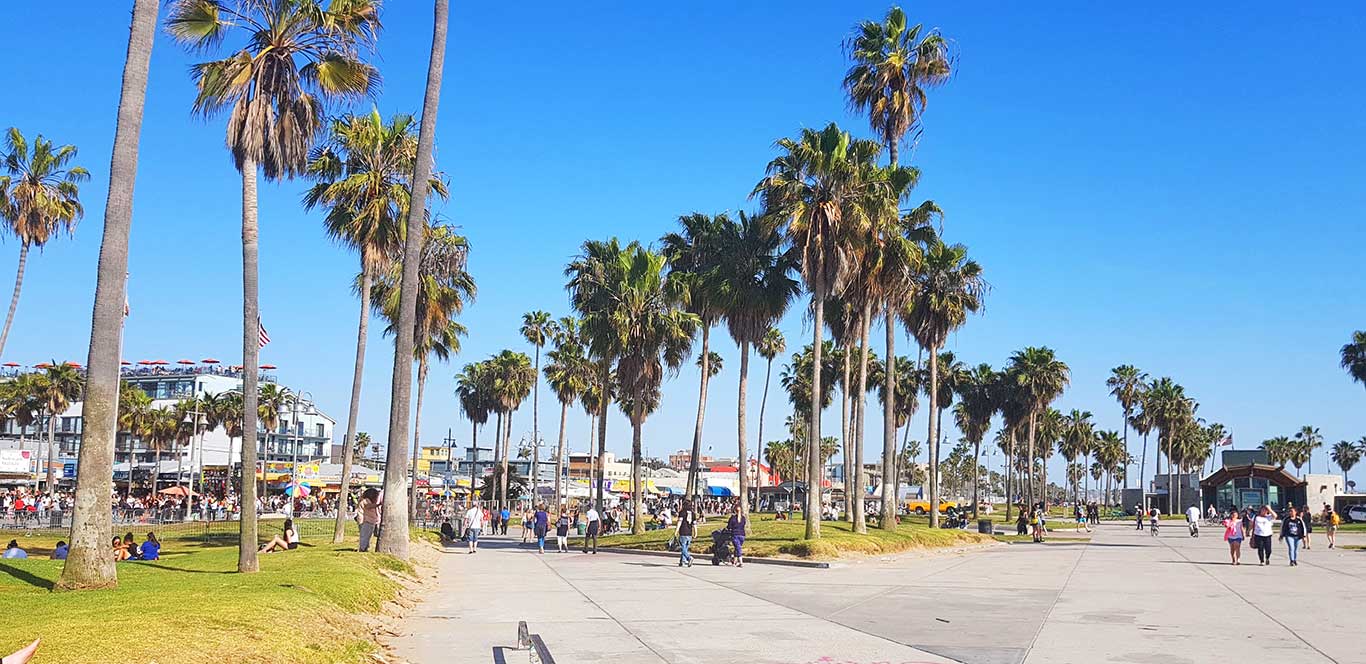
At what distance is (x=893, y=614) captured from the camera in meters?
17.0

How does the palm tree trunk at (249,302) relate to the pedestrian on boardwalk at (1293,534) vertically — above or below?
above

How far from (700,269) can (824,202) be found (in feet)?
37.4

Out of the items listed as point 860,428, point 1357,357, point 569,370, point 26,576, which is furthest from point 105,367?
point 1357,357

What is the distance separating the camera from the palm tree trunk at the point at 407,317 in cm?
2469

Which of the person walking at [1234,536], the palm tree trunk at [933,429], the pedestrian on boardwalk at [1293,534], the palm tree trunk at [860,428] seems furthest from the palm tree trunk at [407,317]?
the palm tree trunk at [933,429]

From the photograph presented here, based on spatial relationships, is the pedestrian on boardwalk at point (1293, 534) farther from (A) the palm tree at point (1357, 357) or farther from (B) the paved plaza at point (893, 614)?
(A) the palm tree at point (1357, 357)

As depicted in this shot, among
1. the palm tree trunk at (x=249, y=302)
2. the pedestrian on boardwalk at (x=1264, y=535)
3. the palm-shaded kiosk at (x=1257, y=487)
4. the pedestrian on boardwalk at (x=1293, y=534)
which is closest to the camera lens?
the palm tree trunk at (x=249, y=302)

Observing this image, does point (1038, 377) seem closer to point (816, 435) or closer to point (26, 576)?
point (816, 435)

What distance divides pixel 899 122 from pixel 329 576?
2855 cm

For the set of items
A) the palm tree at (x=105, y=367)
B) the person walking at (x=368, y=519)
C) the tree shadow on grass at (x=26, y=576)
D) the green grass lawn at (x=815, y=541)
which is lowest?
the green grass lawn at (x=815, y=541)

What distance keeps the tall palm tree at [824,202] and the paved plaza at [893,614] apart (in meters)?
9.49

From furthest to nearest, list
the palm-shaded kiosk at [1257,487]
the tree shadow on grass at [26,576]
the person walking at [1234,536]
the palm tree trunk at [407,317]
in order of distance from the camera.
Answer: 1. the palm-shaded kiosk at [1257,487]
2. the person walking at [1234,536]
3. the palm tree trunk at [407,317]
4. the tree shadow on grass at [26,576]

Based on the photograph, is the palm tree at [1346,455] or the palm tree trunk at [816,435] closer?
the palm tree trunk at [816,435]

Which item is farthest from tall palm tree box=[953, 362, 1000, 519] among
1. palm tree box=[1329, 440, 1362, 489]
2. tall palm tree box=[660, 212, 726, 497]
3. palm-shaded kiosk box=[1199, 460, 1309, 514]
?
palm tree box=[1329, 440, 1362, 489]
